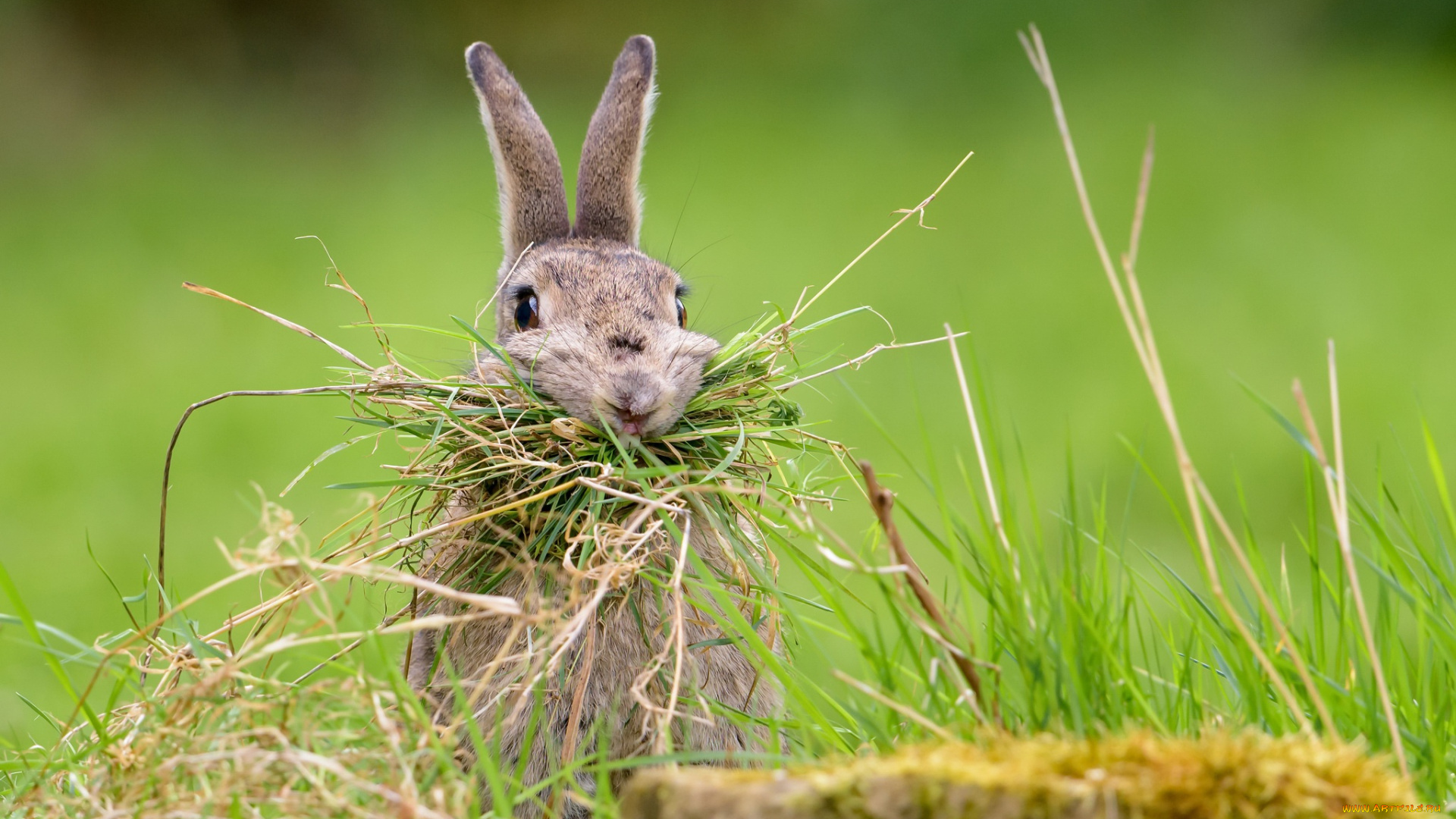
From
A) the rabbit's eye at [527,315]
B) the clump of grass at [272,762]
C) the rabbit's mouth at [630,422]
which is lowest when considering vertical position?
the clump of grass at [272,762]

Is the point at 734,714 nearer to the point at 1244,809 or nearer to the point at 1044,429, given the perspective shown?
the point at 1244,809

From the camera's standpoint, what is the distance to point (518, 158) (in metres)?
3.32

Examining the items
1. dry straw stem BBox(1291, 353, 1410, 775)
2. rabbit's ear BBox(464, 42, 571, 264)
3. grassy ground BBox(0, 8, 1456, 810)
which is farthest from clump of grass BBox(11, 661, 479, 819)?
rabbit's ear BBox(464, 42, 571, 264)

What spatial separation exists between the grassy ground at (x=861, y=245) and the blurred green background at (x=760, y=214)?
0.09ft

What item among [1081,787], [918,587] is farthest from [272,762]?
[1081,787]

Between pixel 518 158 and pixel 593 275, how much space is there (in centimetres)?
60

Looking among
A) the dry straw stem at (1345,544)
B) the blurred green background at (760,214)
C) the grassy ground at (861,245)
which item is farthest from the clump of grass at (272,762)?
the dry straw stem at (1345,544)

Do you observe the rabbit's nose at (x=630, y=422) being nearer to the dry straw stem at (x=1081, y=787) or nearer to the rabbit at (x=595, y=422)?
the rabbit at (x=595, y=422)

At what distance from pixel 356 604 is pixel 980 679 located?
270 cm

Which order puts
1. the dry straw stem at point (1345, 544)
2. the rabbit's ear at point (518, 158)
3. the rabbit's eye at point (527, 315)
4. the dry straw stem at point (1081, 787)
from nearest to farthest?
Result: the dry straw stem at point (1081, 787)
the dry straw stem at point (1345, 544)
the rabbit's eye at point (527, 315)
the rabbit's ear at point (518, 158)

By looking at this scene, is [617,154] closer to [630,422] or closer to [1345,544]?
[630,422]

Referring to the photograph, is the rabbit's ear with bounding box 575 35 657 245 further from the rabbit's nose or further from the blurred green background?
the rabbit's nose

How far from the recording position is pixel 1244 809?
1348 millimetres

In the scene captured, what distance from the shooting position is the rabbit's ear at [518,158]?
3312 millimetres
